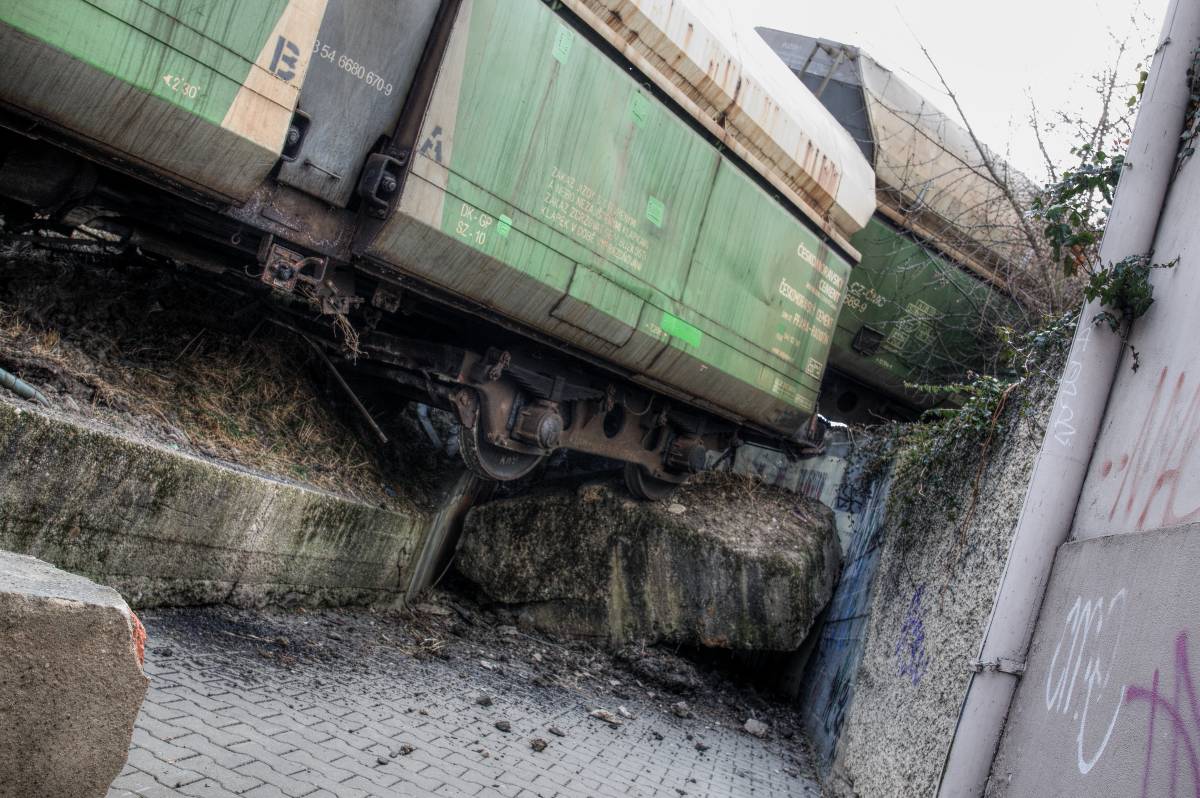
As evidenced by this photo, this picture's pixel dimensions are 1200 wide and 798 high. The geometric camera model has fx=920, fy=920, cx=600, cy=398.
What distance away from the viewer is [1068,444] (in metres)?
3.40

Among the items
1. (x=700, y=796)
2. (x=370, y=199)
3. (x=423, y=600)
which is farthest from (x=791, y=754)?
(x=370, y=199)

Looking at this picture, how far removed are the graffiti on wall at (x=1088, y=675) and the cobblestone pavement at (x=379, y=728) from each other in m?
2.23

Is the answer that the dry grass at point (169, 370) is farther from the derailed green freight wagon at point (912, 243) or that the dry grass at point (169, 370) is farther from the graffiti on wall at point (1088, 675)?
the derailed green freight wagon at point (912, 243)

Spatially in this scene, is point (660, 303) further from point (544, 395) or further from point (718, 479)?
point (718, 479)

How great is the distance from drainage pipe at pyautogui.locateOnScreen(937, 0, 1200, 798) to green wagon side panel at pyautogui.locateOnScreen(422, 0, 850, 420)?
2901 millimetres

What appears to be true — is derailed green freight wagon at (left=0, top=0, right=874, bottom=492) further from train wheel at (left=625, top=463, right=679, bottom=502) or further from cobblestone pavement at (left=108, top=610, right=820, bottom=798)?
cobblestone pavement at (left=108, top=610, right=820, bottom=798)

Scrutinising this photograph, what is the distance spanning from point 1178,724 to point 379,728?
3.20 metres

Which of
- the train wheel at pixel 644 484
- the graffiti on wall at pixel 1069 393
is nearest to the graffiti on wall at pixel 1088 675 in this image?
the graffiti on wall at pixel 1069 393

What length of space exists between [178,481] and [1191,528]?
409 cm

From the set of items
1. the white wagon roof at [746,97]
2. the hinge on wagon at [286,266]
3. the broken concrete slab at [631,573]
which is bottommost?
the broken concrete slab at [631,573]

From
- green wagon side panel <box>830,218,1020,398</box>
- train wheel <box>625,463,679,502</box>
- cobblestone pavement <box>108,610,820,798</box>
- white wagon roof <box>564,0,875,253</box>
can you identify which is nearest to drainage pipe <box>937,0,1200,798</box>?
cobblestone pavement <box>108,610,820,798</box>

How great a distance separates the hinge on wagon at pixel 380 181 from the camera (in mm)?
4445

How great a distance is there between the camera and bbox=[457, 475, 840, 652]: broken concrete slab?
25.6 feet

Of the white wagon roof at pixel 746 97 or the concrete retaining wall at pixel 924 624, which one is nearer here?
the concrete retaining wall at pixel 924 624
